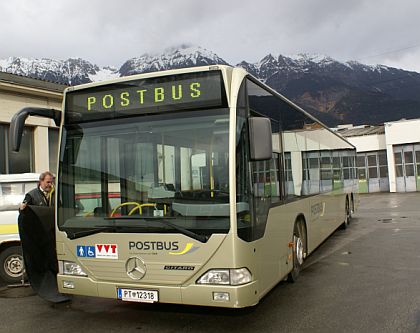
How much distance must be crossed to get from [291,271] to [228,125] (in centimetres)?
304

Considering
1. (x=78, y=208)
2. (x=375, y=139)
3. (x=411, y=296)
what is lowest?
(x=411, y=296)

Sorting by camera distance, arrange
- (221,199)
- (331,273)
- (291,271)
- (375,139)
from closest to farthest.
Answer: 1. (221,199)
2. (291,271)
3. (331,273)
4. (375,139)

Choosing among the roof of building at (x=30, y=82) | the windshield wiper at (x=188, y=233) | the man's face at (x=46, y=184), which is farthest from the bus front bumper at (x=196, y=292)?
the roof of building at (x=30, y=82)

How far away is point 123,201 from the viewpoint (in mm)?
4840

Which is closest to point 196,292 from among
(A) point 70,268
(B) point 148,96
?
(A) point 70,268

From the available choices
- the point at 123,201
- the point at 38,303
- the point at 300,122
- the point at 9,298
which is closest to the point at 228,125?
the point at 123,201

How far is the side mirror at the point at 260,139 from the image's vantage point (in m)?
4.47

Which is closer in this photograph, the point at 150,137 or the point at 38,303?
the point at 150,137

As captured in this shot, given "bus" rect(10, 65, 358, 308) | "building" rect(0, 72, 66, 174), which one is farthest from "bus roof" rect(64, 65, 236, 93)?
"building" rect(0, 72, 66, 174)

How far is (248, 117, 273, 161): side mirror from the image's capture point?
176 inches

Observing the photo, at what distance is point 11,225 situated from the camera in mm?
7418

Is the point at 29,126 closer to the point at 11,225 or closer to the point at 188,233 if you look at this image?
the point at 11,225

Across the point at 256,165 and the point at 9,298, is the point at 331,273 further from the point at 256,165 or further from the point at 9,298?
the point at 9,298

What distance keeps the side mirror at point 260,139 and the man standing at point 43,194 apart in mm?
3539
